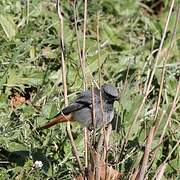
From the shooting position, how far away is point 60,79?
19.9 ft

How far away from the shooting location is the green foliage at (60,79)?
4949 millimetres

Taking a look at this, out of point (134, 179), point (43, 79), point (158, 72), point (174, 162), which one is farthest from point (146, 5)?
point (134, 179)

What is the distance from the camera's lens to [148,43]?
7223 millimetres

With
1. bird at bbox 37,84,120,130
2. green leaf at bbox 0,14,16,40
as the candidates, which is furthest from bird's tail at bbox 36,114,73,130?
green leaf at bbox 0,14,16,40

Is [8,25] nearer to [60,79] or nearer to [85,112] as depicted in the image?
[60,79]

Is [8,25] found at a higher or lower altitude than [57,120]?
higher

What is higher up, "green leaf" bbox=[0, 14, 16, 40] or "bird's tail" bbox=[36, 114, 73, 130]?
"green leaf" bbox=[0, 14, 16, 40]

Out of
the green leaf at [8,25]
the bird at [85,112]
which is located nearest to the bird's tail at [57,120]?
the bird at [85,112]

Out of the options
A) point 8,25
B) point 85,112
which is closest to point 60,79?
point 8,25

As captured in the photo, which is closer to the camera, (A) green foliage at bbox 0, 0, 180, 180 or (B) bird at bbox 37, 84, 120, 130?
(A) green foliage at bbox 0, 0, 180, 180

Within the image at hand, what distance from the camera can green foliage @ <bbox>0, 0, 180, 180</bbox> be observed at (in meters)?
4.95

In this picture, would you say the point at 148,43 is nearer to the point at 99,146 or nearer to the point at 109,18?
the point at 109,18

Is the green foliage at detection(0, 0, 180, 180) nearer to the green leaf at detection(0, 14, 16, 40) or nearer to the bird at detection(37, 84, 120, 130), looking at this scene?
the green leaf at detection(0, 14, 16, 40)

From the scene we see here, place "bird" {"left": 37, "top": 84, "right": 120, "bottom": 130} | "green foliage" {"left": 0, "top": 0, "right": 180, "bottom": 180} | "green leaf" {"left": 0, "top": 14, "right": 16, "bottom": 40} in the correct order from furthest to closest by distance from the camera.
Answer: "green leaf" {"left": 0, "top": 14, "right": 16, "bottom": 40} → "bird" {"left": 37, "top": 84, "right": 120, "bottom": 130} → "green foliage" {"left": 0, "top": 0, "right": 180, "bottom": 180}
